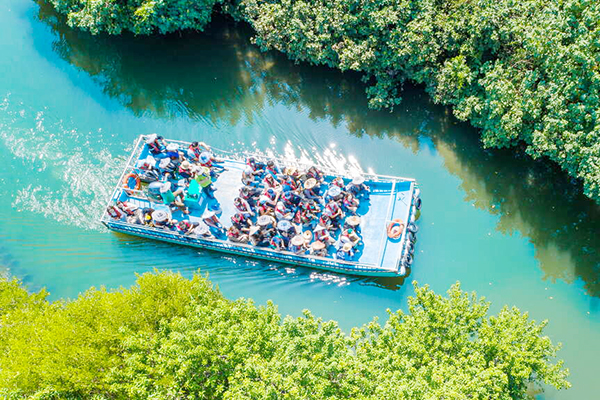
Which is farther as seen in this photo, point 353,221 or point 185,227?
point 185,227

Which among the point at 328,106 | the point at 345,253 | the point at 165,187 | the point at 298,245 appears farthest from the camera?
the point at 328,106

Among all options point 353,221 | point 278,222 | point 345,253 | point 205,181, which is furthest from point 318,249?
point 205,181

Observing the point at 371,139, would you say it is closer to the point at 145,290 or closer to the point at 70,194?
the point at 145,290

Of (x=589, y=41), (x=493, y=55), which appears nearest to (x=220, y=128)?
(x=493, y=55)

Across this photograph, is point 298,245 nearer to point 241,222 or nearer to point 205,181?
point 241,222

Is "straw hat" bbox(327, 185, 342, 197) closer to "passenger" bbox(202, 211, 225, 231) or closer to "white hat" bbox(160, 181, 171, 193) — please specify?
"passenger" bbox(202, 211, 225, 231)

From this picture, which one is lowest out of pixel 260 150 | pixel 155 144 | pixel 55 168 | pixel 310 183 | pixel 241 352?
pixel 241 352

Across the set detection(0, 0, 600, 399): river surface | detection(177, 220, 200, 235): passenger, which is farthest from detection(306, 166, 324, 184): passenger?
detection(177, 220, 200, 235): passenger
